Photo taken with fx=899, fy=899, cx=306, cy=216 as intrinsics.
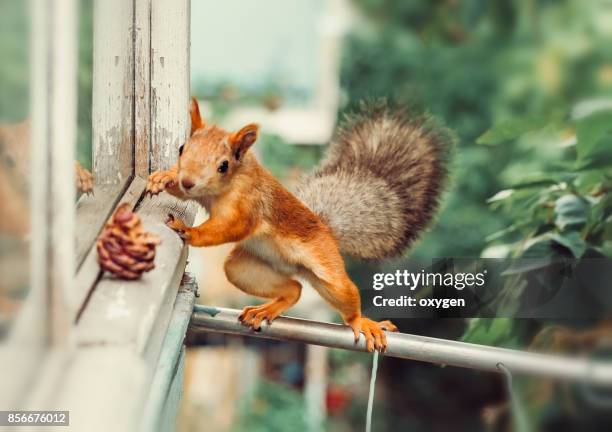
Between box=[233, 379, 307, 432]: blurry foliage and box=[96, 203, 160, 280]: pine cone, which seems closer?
box=[96, 203, 160, 280]: pine cone

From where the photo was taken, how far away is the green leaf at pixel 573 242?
4.64 feet

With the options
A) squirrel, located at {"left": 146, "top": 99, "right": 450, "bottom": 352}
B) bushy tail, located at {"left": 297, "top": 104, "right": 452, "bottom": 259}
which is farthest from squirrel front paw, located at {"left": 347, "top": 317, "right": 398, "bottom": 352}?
bushy tail, located at {"left": 297, "top": 104, "right": 452, "bottom": 259}

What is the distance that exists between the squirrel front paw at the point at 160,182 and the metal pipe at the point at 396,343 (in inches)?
6.1

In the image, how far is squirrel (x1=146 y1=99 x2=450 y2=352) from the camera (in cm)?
104

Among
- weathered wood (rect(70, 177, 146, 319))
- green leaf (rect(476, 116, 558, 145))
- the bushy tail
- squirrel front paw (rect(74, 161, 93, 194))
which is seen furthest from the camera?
green leaf (rect(476, 116, 558, 145))

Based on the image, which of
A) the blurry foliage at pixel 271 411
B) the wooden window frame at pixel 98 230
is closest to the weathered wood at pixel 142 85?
the wooden window frame at pixel 98 230

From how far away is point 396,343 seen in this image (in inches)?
43.8

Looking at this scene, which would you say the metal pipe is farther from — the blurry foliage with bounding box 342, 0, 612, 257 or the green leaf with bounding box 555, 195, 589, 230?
the blurry foliage with bounding box 342, 0, 612, 257

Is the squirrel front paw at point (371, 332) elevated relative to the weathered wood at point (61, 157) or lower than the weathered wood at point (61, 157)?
lower

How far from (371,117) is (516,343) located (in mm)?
439

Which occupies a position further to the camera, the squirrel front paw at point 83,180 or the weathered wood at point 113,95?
the weathered wood at point 113,95

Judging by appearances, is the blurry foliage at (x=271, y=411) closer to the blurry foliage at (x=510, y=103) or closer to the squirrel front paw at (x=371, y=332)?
the blurry foliage at (x=510, y=103)

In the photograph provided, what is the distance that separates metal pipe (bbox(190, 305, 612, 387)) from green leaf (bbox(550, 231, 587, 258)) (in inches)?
12.1

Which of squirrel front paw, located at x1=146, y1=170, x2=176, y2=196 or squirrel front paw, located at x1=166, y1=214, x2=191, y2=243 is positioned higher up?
squirrel front paw, located at x1=146, y1=170, x2=176, y2=196
